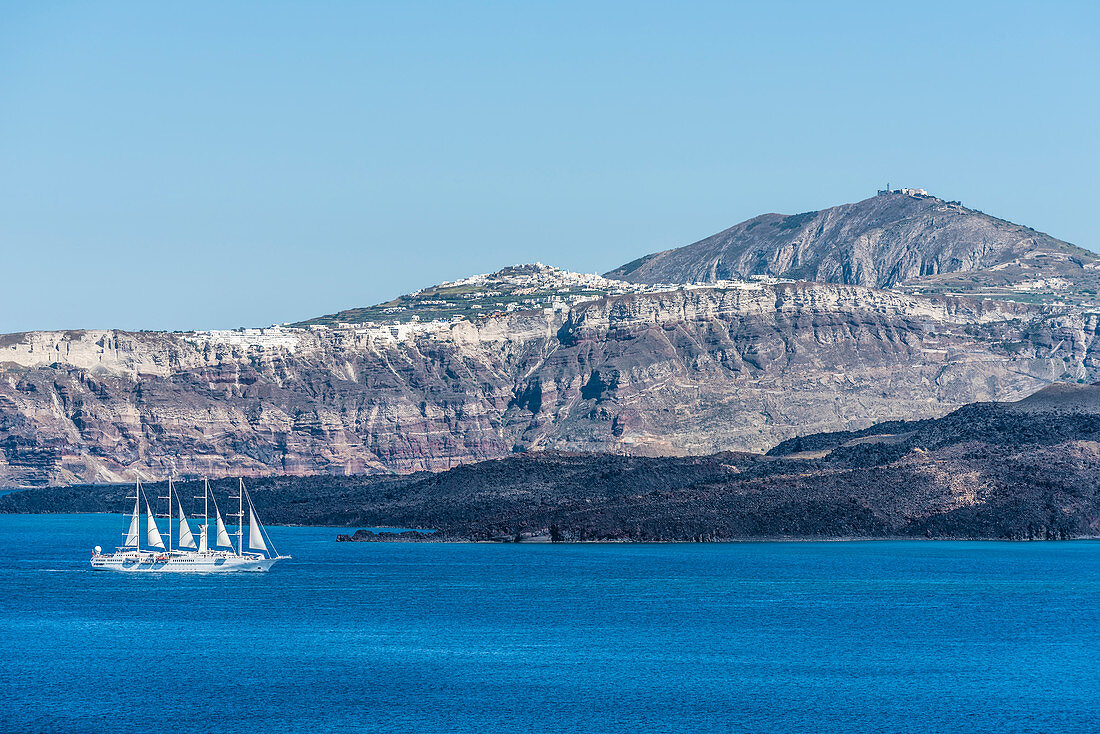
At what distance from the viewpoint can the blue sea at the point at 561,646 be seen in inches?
2479

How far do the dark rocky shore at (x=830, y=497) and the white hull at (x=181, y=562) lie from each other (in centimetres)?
3994

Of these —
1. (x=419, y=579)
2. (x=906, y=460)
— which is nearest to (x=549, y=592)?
(x=419, y=579)

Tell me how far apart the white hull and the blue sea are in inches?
79.8

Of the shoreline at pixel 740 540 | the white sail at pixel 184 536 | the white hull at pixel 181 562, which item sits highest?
the white sail at pixel 184 536

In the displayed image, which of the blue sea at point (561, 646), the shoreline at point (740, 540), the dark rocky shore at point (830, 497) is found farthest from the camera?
the dark rocky shore at point (830, 497)

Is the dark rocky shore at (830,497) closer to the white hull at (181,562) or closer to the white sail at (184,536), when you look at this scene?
the white sail at (184,536)

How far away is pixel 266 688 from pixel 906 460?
112907 mm

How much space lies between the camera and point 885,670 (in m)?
73.8

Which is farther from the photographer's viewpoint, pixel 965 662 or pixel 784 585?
pixel 784 585

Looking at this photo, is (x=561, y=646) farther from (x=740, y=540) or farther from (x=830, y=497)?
(x=830, y=497)

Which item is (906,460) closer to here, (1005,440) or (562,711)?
(1005,440)

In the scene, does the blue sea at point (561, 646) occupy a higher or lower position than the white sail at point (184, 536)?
lower

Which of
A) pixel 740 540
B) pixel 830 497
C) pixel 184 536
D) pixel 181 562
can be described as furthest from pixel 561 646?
pixel 830 497

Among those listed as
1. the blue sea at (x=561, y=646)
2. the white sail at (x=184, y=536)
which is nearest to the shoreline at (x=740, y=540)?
the blue sea at (x=561, y=646)
